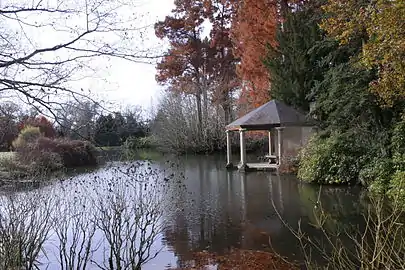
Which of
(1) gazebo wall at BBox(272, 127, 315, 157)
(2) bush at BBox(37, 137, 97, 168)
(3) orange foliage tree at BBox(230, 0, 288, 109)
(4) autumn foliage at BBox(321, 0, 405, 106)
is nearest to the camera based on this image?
(4) autumn foliage at BBox(321, 0, 405, 106)

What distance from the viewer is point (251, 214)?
27.8 feet

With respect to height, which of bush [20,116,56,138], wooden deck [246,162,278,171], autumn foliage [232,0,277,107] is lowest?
wooden deck [246,162,278,171]

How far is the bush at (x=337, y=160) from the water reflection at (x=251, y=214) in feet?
1.96

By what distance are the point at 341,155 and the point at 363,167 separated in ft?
2.69

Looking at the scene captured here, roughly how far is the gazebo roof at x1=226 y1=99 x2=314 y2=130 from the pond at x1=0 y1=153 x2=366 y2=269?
Answer: 11.6ft

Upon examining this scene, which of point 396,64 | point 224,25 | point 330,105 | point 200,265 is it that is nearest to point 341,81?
point 330,105

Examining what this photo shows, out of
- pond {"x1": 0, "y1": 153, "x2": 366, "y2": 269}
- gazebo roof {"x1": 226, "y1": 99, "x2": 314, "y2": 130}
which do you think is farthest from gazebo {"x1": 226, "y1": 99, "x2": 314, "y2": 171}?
pond {"x1": 0, "y1": 153, "x2": 366, "y2": 269}

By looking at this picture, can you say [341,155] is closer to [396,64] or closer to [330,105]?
[330,105]

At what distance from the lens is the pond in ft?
15.7

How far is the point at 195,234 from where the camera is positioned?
7023 millimetres

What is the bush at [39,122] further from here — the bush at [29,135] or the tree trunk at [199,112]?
the tree trunk at [199,112]

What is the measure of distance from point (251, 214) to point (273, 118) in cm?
792

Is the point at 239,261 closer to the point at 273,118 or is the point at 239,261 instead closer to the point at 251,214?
the point at 251,214

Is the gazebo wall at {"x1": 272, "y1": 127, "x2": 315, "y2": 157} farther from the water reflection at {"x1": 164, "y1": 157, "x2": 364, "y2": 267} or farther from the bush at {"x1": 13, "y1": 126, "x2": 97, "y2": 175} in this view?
the bush at {"x1": 13, "y1": 126, "x2": 97, "y2": 175}
